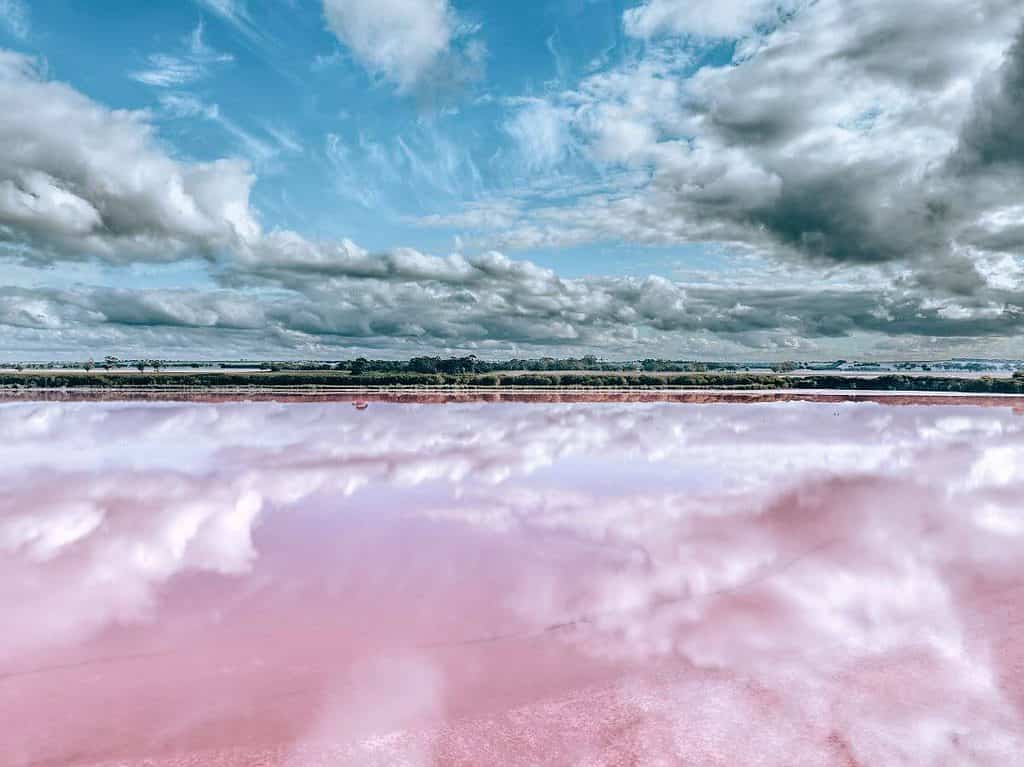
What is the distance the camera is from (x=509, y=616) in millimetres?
12820

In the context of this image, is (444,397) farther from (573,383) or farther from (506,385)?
(573,383)

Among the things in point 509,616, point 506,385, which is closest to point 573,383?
point 506,385

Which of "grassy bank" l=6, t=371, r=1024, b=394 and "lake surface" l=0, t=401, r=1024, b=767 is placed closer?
"lake surface" l=0, t=401, r=1024, b=767

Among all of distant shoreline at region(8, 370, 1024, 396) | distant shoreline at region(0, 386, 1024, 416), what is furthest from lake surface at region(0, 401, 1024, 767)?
distant shoreline at region(8, 370, 1024, 396)

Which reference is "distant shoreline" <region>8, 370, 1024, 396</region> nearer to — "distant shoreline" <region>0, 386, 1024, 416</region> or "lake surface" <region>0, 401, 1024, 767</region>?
"distant shoreline" <region>0, 386, 1024, 416</region>

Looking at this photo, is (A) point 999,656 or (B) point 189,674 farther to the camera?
(A) point 999,656

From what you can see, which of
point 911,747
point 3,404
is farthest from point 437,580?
point 3,404

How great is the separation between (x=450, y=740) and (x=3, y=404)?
73768 millimetres

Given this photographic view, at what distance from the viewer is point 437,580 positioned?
14.6 metres

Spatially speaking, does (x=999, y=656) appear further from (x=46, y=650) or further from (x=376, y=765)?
(x=46, y=650)

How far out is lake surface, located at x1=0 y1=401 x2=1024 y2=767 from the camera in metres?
9.16

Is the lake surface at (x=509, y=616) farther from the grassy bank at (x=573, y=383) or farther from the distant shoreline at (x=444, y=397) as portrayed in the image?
the grassy bank at (x=573, y=383)

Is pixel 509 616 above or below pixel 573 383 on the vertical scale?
above

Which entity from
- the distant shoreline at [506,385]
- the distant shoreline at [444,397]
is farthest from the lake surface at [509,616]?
the distant shoreline at [506,385]
